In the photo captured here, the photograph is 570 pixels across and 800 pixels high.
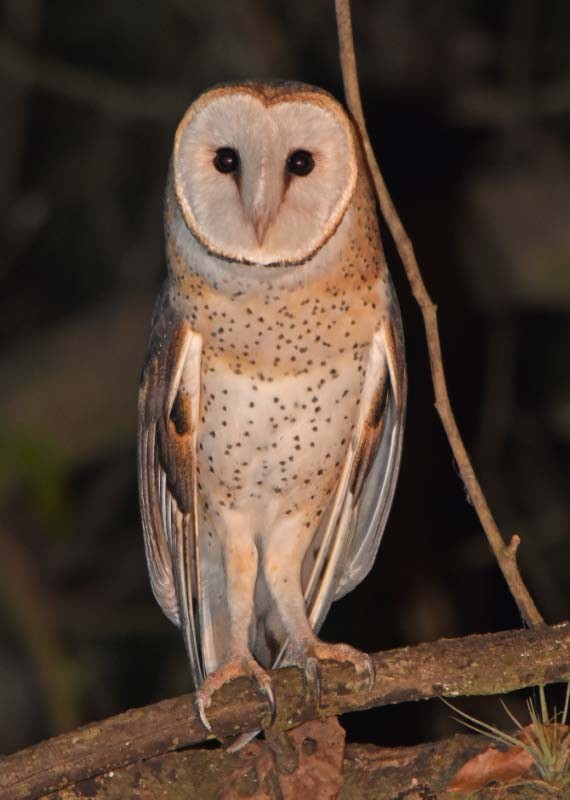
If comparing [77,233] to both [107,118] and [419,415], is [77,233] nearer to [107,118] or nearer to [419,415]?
[107,118]

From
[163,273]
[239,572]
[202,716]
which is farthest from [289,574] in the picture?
[163,273]

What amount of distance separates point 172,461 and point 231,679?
19.3 inches

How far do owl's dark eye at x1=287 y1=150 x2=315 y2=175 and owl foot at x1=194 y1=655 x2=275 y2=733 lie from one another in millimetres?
925

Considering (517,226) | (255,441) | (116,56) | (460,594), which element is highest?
(116,56)

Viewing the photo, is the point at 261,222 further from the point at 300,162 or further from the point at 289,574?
the point at 289,574

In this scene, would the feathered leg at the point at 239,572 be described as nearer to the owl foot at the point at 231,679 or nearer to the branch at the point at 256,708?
the owl foot at the point at 231,679

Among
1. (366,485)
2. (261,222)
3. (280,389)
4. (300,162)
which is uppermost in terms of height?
(300,162)

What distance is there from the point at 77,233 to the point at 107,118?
1.73 ft

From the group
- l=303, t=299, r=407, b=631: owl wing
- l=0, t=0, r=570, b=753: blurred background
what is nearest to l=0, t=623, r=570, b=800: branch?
l=303, t=299, r=407, b=631: owl wing

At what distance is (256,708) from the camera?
7.09ft

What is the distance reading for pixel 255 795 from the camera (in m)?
2.22

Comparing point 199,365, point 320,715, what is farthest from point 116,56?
point 320,715

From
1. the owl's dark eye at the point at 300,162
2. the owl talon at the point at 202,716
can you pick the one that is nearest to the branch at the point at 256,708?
the owl talon at the point at 202,716

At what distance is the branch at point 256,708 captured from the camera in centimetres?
205
